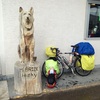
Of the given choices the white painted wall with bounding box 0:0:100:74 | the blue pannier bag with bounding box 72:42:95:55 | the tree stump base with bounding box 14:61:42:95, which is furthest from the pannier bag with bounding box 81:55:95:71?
the tree stump base with bounding box 14:61:42:95

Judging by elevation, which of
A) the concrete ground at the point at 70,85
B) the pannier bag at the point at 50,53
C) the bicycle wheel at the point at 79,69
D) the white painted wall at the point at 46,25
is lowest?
the concrete ground at the point at 70,85

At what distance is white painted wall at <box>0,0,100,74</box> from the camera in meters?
4.28

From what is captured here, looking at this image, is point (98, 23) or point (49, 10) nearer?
point (49, 10)

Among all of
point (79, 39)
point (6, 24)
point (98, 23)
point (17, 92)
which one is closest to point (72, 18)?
point (79, 39)

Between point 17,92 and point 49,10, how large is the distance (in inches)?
93.1

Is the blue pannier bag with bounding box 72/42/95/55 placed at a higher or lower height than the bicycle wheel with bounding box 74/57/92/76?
higher

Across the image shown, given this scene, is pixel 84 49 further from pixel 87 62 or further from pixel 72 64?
pixel 72 64

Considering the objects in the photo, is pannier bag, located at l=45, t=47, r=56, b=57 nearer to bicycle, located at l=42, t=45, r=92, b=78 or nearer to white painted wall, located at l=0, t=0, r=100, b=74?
bicycle, located at l=42, t=45, r=92, b=78

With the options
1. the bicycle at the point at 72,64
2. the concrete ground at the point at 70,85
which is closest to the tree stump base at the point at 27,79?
the concrete ground at the point at 70,85

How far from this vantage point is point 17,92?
383 centimetres

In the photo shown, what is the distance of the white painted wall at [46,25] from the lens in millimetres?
4281

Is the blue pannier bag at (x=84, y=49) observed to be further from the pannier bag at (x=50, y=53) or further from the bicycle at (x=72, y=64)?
the pannier bag at (x=50, y=53)

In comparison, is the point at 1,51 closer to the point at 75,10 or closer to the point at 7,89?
the point at 7,89

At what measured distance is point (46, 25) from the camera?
462cm
